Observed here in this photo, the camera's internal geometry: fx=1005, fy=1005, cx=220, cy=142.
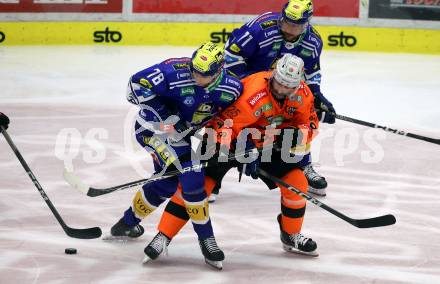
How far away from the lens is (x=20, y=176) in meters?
7.05

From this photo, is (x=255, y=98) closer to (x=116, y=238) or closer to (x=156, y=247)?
(x=156, y=247)

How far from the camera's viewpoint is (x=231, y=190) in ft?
23.0

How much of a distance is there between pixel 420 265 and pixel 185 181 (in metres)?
1.38

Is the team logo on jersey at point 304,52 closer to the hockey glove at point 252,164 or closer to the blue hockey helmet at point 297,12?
the blue hockey helmet at point 297,12

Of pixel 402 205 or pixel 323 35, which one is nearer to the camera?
pixel 402 205

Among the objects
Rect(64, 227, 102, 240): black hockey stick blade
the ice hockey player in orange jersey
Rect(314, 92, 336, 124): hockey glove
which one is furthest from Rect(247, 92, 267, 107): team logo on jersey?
Rect(314, 92, 336, 124): hockey glove

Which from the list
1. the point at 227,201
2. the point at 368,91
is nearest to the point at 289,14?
the point at 227,201

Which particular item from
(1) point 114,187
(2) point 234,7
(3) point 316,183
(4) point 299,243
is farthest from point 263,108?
(2) point 234,7

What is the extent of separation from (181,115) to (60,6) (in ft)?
20.9

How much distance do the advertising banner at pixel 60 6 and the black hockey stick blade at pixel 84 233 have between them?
6.43 metres

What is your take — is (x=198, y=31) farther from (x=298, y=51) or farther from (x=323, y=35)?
(x=298, y=51)

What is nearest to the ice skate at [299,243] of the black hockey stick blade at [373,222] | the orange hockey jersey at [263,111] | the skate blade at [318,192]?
the black hockey stick blade at [373,222]

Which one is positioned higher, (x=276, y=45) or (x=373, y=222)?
(x=276, y=45)

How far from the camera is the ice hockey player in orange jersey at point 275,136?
5.27 metres
